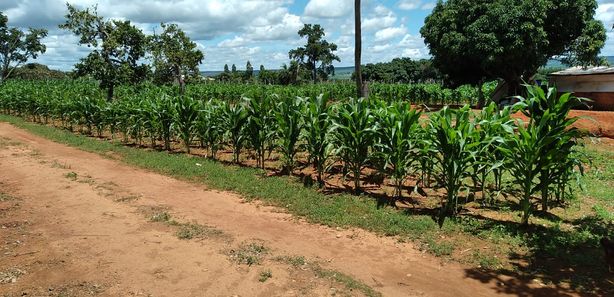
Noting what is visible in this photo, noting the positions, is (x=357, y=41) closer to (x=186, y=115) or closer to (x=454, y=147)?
(x=186, y=115)

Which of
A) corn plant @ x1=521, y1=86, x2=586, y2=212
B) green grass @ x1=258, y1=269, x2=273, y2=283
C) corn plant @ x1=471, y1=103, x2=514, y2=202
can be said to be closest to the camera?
green grass @ x1=258, y1=269, x2=273, y2=283

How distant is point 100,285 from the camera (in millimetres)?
4020

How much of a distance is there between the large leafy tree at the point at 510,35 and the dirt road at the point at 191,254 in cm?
1526

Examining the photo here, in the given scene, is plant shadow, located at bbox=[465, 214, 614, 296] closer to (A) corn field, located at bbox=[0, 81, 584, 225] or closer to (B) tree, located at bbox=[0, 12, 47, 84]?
(A) corn field, located at bbox=[0, 81, 584, 225]

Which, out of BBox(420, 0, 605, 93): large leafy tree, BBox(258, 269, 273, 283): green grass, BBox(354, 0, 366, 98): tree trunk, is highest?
BBox(420, 0, 605, 93): large leafy tree

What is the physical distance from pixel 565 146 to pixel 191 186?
6027 millimetres

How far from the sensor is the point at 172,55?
21.5 m

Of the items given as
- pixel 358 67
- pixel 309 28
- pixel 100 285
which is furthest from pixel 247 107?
pixel 309 28

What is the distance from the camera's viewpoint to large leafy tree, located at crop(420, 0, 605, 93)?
58.4ft

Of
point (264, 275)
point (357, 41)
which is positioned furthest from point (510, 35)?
point (264, 275)

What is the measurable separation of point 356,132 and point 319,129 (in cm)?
101

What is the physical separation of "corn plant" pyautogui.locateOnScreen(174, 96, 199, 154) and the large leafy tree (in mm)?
12613

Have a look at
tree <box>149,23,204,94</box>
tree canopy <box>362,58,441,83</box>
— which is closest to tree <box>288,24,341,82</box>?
tree canopy <box>362,58,441,83</box>

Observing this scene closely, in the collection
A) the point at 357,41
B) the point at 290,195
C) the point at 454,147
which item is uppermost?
the point at 357,41
